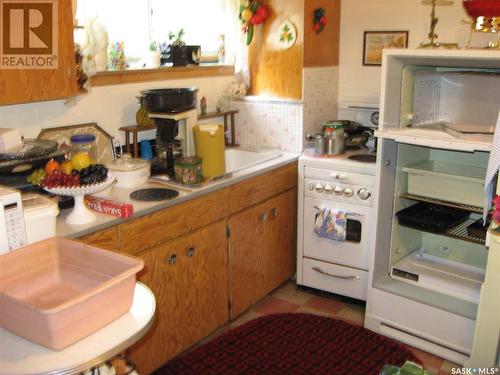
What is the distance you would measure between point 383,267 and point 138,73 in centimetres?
178

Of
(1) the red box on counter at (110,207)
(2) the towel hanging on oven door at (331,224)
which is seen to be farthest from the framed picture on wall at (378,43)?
(1) the red box on counter at (110,207)

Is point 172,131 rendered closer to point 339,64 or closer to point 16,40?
point 16,40

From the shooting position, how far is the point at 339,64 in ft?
11.8

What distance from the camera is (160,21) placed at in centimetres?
320

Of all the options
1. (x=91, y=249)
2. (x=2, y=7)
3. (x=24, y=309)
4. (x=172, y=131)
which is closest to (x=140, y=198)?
(x=172, y=131)

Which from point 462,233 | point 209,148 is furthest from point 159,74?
point 462,233

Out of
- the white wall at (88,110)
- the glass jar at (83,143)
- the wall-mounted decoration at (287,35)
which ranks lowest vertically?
the glass jar at (83,143)

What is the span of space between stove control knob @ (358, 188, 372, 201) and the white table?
178cm

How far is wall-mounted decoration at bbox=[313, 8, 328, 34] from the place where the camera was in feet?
10.8

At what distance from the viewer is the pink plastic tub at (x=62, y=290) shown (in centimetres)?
130

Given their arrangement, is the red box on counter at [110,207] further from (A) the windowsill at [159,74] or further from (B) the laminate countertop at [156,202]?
(A) the windowsill at [159,74]

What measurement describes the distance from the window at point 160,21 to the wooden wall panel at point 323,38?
19.2 inches

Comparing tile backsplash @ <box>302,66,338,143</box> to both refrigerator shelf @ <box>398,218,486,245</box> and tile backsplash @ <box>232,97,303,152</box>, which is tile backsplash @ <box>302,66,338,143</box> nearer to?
tile backsplash @ <box>232,97,303,152</box>

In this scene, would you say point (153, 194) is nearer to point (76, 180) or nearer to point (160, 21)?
point (76, 180)
